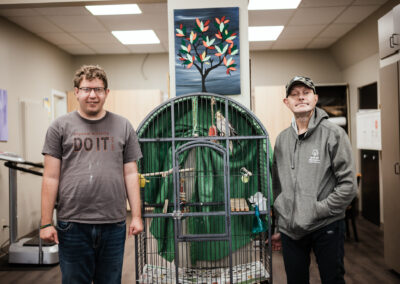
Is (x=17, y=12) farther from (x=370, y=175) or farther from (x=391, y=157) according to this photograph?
(x=370, y=175)

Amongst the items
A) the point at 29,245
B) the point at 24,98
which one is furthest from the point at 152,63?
the point at 29,245

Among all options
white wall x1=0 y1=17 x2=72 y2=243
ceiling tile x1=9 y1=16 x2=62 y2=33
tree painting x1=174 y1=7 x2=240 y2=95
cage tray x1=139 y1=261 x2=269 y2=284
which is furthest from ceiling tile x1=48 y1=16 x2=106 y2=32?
cage tray x1=139 y1=261 x2=269 y2=284

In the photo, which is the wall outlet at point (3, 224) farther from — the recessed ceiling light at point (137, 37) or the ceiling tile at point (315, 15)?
the ceiling tile at point (315, 15)

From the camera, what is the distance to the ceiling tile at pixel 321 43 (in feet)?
19.7

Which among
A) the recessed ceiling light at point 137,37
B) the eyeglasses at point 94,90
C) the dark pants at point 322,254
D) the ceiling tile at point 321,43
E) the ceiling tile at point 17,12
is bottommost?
the dark pants at point 322,254

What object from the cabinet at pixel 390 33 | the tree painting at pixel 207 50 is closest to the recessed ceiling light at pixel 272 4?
the cabinet at pixel 390 33

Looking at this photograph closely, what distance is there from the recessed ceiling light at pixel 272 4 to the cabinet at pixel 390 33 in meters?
1.39

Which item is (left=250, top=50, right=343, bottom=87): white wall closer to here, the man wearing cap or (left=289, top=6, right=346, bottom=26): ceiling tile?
(left=289, top=6, right=346, bottom=26): ceiling tile

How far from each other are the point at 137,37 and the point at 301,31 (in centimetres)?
260

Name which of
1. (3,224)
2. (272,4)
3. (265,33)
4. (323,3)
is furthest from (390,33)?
(3,224)

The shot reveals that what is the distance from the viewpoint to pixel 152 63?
6809 millimetres

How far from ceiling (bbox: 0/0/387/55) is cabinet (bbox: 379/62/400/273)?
Result: 1.70 meters

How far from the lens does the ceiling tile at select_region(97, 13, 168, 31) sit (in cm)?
471

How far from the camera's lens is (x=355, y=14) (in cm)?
473
